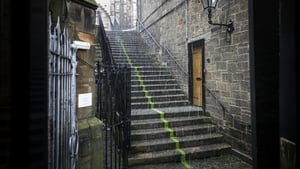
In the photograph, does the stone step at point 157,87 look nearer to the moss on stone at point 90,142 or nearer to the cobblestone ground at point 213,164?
the cobblestone ground at point 213,164

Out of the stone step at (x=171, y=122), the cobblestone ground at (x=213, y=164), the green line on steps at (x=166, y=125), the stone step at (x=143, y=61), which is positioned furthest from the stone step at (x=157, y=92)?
the cobblestone ground at (x=213, y=164)

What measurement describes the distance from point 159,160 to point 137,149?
0.49m

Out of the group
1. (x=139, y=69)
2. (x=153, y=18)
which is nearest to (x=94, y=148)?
(x=139, y=69)

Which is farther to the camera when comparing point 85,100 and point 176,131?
point 176,131

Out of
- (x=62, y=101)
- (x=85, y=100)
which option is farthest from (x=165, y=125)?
(x=62, y=101)

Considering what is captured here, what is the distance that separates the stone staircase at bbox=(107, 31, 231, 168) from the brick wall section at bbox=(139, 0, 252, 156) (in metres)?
0.40

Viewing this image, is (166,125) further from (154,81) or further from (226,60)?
(154,81)

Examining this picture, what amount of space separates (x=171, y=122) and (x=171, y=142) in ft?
2.36

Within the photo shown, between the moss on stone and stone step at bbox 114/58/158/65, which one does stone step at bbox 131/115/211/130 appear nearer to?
the moss on stone

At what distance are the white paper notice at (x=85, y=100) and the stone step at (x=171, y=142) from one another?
2.27m

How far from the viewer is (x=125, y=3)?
1931 cm

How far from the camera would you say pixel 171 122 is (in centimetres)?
582
